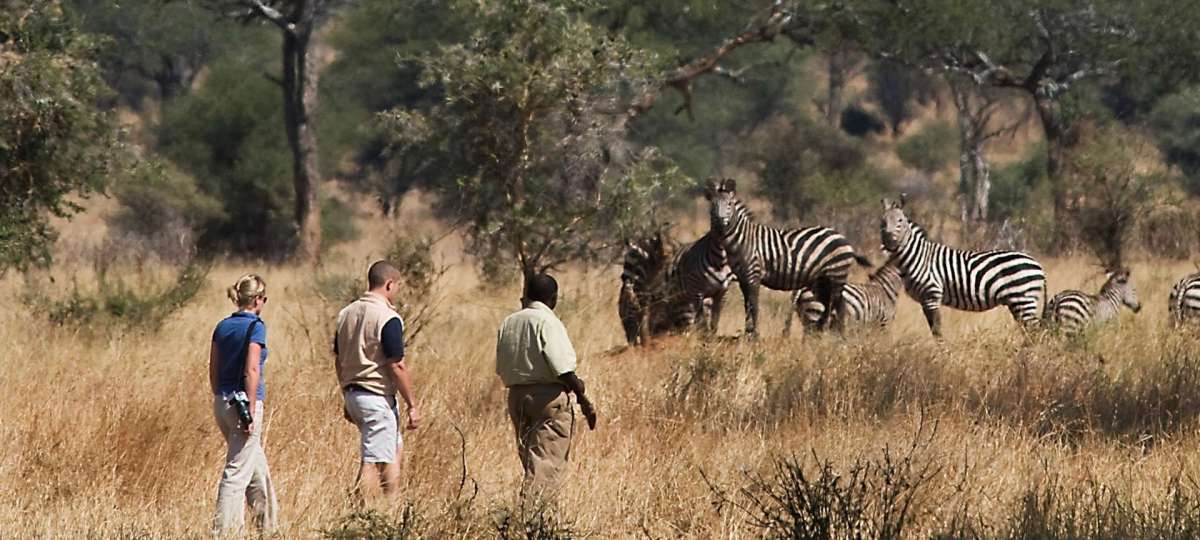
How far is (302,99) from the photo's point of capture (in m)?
27.4

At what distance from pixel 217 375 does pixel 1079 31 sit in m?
24.6

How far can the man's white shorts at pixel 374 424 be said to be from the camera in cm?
819

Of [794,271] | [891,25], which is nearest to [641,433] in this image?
[794,271]

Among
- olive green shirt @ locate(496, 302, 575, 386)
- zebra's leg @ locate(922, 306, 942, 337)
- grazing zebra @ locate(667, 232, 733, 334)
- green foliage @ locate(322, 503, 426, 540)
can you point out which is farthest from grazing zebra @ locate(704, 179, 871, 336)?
green foliage @ locate(322, 503, 426, 540)

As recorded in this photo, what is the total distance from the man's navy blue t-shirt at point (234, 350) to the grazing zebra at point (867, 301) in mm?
7573

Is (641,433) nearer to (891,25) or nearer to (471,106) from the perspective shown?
(471,106)

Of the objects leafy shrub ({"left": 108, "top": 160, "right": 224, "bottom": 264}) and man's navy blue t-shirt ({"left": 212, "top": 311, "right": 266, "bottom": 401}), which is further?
leafy shrub ({"left": 108, "top": 160, "right": 224, "bottom": 264})

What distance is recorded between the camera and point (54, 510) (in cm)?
845

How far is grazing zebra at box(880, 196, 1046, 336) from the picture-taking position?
1543 centimetres

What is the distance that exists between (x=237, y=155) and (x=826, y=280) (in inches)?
878

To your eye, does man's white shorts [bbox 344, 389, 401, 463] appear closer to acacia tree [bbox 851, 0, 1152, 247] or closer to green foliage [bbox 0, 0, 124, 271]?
green foliage [bbox 0, 0, 124, 271]

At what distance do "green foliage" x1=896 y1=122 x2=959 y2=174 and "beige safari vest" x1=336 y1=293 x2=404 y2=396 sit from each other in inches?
1901

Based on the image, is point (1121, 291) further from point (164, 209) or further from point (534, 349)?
point (164, 209)

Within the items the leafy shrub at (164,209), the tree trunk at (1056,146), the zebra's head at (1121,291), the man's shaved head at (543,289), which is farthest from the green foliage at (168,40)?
the man's shaved head at (543,289)
